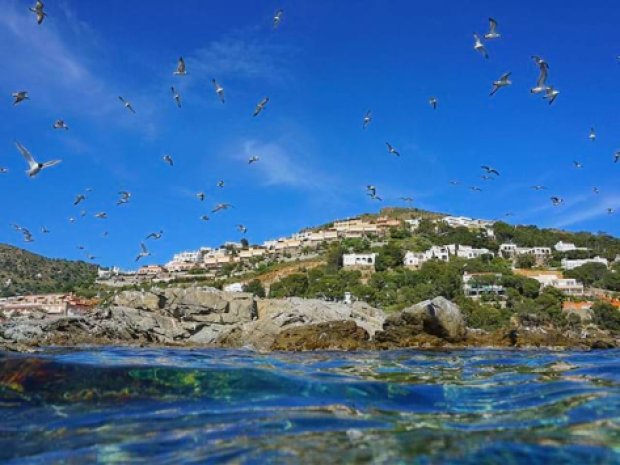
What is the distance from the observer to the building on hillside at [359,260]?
395 feet

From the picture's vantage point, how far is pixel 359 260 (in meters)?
122

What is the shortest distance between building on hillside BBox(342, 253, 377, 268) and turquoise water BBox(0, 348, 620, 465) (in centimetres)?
10922

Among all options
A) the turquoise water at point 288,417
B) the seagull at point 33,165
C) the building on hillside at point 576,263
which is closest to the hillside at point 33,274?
the building on hillside at point 576,263

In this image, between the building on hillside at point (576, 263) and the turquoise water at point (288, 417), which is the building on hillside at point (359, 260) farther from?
the turquoise water at point (288, 417)

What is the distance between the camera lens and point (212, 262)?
163 m

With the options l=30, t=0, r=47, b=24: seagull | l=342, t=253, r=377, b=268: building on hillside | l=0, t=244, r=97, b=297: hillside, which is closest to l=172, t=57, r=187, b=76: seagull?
l=30, t=0, r=47, b=24: seagull

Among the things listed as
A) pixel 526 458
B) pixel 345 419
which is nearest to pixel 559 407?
pixel 526 458

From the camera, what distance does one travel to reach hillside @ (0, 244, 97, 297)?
124250 mm

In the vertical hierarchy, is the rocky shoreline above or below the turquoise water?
above

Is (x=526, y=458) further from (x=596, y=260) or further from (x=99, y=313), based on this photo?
(x=596, y=260)

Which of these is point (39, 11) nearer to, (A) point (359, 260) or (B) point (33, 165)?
(B) point (33, 165)

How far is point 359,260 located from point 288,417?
115m

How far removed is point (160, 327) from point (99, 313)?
4433mm

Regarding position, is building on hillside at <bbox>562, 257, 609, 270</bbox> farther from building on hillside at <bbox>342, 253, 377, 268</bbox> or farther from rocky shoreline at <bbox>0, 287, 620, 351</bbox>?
rocky shoreline at <bbox>0, 287, 620, 351</bbox>
